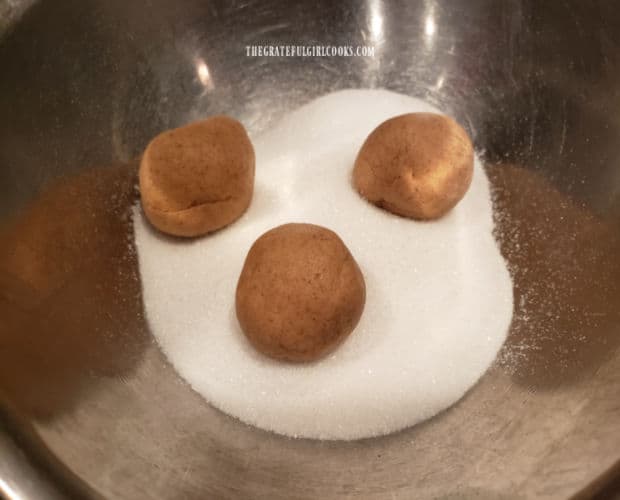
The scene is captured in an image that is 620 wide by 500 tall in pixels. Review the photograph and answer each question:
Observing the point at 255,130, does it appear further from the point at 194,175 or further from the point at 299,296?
the point at 299,296

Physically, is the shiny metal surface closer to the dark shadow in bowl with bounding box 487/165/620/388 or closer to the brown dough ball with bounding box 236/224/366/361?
the dark shadow in bowl with bounding box 487/165/620/388

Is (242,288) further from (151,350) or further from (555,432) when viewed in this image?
(555,432)

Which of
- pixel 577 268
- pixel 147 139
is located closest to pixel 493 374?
pixel 577 268

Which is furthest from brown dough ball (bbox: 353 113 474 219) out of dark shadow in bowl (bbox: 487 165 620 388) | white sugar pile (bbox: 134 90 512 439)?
dark shadow in bowl (bbox: 487 165 620 388)

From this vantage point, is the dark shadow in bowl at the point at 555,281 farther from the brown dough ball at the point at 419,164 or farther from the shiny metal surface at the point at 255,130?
the brown dough ball at the point at 419,164

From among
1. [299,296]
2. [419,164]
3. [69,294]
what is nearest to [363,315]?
[299,296]

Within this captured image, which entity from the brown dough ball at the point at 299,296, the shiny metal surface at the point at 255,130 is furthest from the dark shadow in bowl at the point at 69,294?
the brown dough ball at the point at 299,296
